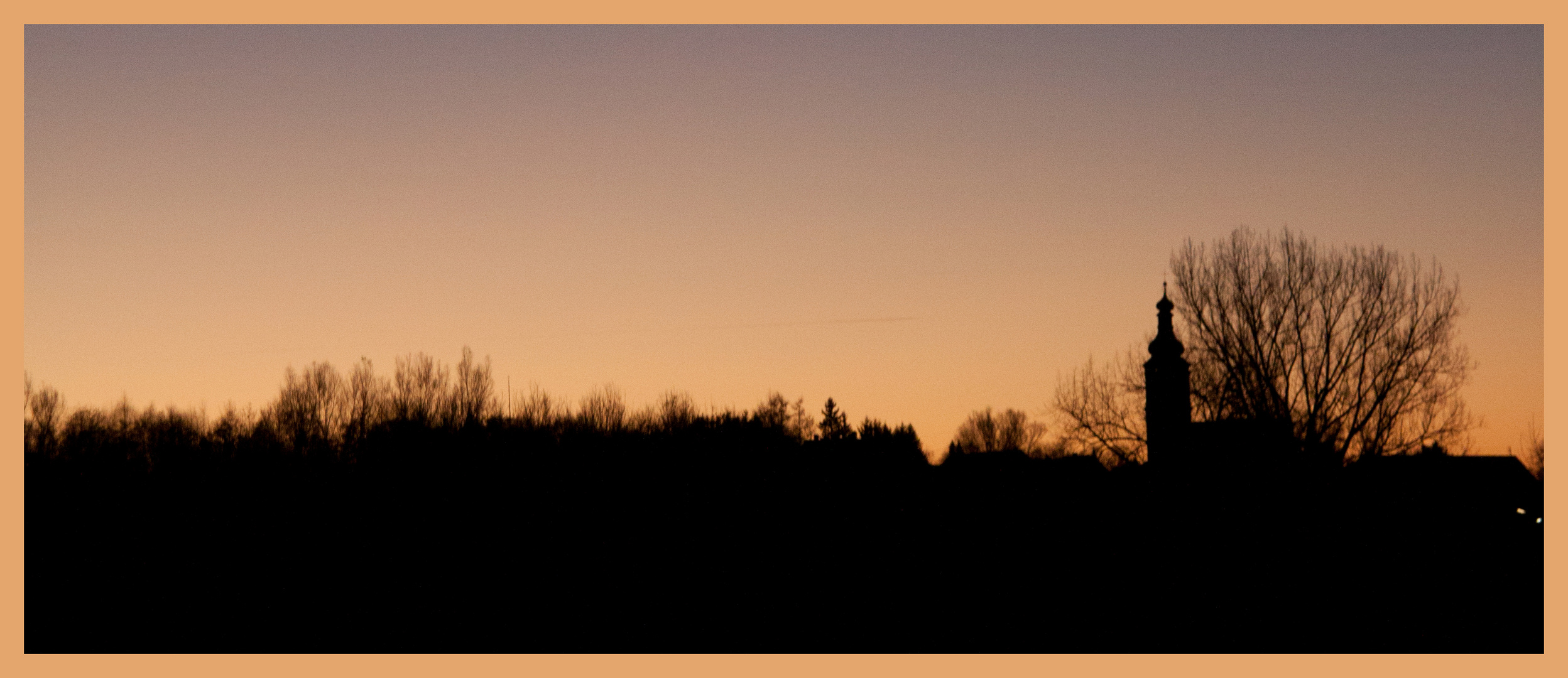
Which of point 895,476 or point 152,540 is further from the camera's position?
point 895,476

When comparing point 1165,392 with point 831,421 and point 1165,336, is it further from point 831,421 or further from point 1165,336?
point 831,421

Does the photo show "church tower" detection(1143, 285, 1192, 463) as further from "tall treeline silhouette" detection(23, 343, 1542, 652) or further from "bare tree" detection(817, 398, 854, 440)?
"bare tree" detection(817, 398, 854, 440)

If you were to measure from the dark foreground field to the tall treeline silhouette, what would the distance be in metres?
0.15

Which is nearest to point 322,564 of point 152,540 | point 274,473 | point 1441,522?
point 152,540

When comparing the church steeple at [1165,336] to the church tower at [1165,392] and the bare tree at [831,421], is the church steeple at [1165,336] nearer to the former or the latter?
the church tower at [1165,392]

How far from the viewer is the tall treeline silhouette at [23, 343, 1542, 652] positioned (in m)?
26.2

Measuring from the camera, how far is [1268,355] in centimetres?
5009

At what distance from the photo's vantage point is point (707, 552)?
39.8 m

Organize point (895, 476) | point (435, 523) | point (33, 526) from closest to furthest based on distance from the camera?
point (33, 526)
point (435, 523)
point (895, 476)

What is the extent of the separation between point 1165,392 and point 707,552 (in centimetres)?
2461

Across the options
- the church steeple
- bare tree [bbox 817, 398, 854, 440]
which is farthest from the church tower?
bare tree [bbox 817, 398, 854, 440]

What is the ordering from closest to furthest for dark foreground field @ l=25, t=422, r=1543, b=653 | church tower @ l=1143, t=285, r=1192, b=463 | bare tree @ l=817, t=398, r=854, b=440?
1. dark foreground field @ l=25, t=422, r=1543, b=653
2. church tower @ l=1143, t=285, r=1192, b=463
3. bare tree @ l=817, t=398, r=854, b=440

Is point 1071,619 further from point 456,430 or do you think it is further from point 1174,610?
point 456,430

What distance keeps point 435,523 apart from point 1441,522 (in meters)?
35.5
